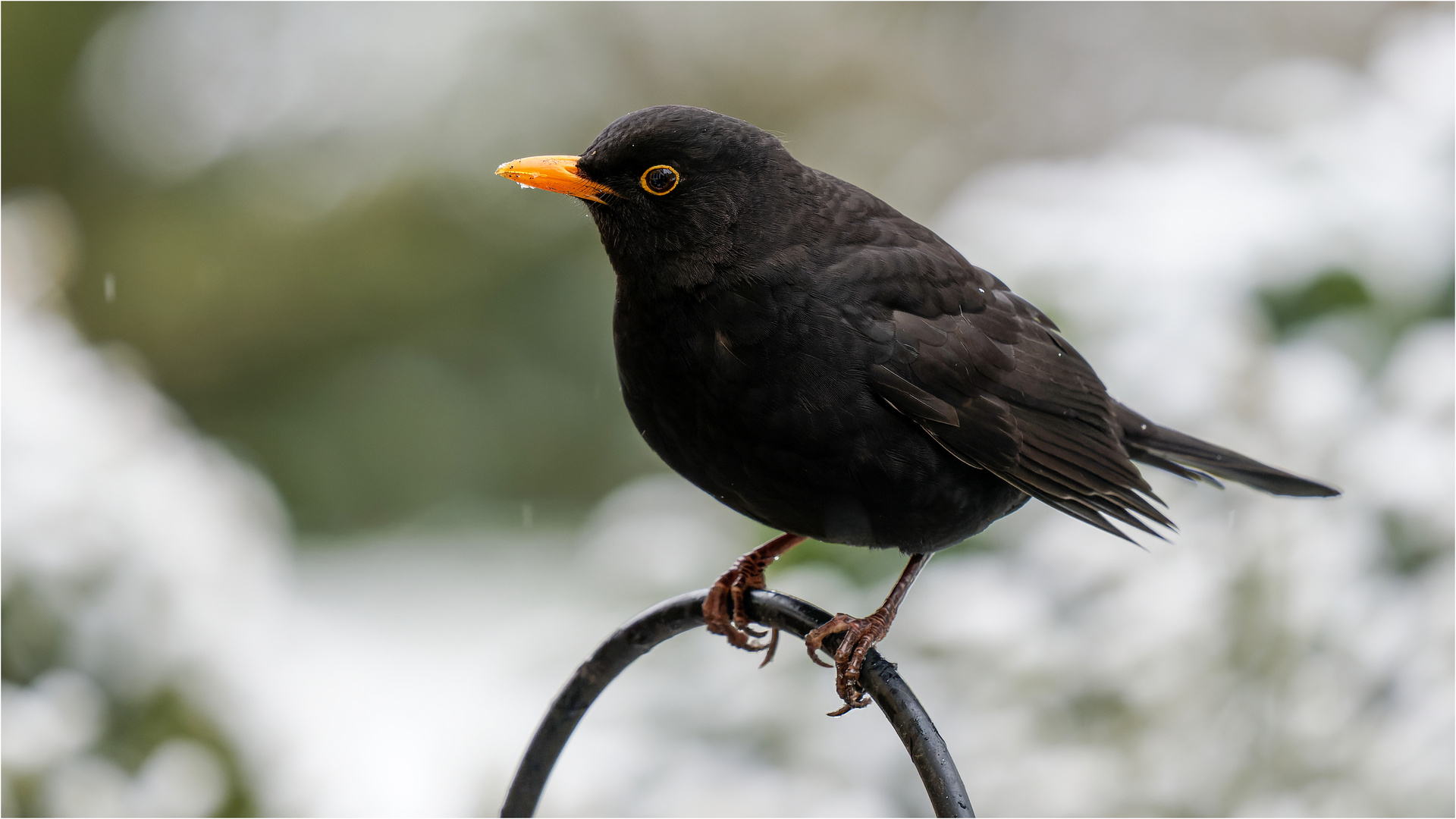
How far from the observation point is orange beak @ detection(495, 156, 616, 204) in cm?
197

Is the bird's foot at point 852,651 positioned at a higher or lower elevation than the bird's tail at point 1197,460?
lower

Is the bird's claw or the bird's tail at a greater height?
the bird's tail

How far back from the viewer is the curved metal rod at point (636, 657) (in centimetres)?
188

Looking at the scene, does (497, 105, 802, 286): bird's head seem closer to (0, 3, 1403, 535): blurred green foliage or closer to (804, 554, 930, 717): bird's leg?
(804, 554, 930, 717): bird's leg

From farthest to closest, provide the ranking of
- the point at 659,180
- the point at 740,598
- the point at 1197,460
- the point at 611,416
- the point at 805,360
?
1. the point at 611,416
2. the point at 1197,460
3. the point at 740,598
4. the point at 659,180
5. the point at 805,360

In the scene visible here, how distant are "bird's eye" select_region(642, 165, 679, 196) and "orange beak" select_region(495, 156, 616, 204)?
0.20 ft

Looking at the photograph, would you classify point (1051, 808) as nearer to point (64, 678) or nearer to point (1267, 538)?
point (1267, 538)

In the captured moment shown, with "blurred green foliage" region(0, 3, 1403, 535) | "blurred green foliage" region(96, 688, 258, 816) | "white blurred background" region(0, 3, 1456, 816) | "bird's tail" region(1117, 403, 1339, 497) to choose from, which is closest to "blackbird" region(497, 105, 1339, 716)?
"bird's tail" region(1117, 403, 1339, 497)

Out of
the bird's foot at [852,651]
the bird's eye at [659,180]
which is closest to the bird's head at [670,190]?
the bird's eye at [659,180]

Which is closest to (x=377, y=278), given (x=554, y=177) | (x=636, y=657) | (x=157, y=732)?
(x=157, y=732)

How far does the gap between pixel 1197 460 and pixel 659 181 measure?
1.29 metres

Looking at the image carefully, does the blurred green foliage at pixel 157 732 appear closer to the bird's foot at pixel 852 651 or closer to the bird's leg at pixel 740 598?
the bird's leg at pixel 740 598

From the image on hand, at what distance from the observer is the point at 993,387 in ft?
7.39

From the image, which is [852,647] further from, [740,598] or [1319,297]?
[1319,297]
